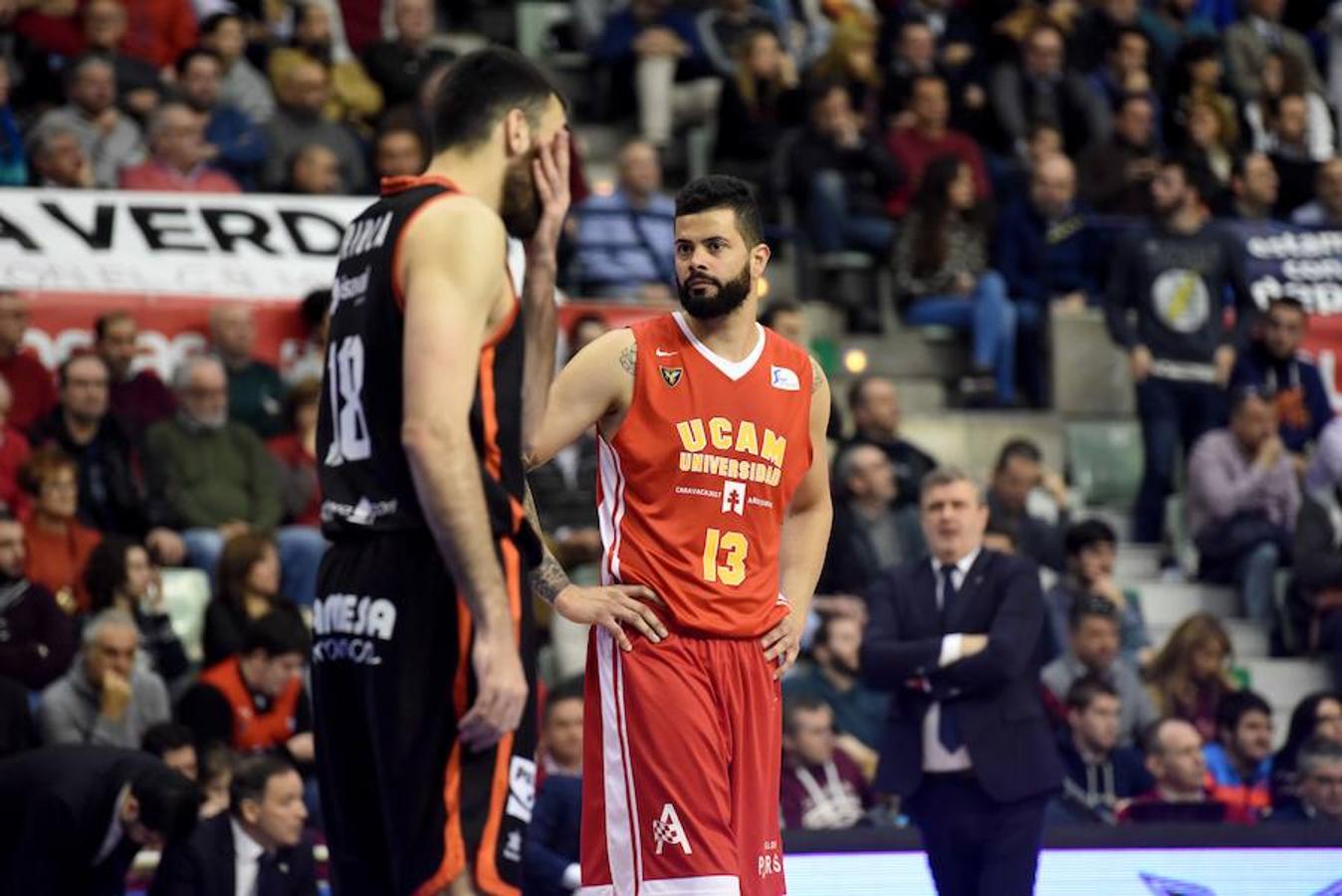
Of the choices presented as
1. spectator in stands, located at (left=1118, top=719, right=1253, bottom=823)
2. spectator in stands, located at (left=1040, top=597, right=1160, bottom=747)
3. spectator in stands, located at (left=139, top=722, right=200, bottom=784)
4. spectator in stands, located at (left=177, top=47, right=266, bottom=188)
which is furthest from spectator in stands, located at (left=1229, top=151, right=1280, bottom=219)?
spectator in stands, located at (left=139, top=722, right=200, bottom=784)

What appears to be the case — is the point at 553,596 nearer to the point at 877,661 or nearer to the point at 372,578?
the point at 372,578

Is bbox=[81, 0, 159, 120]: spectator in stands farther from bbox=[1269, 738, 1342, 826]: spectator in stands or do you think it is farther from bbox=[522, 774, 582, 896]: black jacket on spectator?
bbox=[1269, 738, 1342, 826]: spectator in stands

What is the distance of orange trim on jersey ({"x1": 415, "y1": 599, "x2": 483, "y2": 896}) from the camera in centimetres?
555

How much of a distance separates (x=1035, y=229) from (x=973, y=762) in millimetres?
8894

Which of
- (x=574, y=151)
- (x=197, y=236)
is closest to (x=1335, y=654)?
(x=574, y=151)

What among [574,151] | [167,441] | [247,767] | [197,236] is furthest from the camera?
[574,151]

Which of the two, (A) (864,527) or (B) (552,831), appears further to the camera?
(A) (864,527)

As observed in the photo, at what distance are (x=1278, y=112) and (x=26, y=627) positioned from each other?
1197 centimetres

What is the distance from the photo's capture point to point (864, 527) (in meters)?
14.4

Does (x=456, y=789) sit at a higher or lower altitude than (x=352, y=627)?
lower

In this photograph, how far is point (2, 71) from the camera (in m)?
15.2

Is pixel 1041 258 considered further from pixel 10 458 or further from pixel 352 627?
pixel 352 627

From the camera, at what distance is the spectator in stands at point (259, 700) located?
1170 centimetres

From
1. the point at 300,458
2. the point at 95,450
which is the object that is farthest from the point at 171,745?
the point at 300,458
